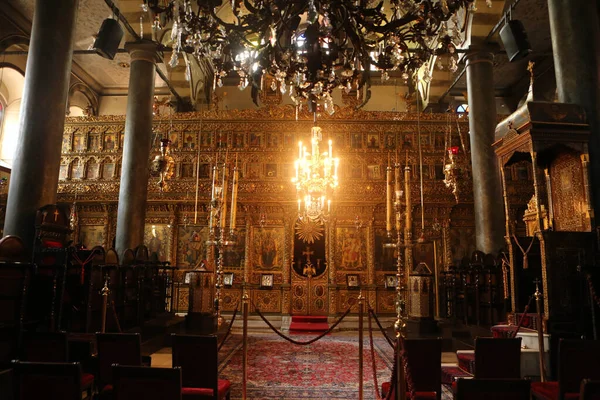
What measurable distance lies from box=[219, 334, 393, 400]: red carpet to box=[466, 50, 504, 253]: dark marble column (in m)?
3.62

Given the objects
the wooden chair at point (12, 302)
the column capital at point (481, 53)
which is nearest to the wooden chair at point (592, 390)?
the wooden chair at point (12, 302)

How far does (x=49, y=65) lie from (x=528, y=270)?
810 centimetres

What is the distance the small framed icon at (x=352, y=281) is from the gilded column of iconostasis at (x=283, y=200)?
0.03 meters

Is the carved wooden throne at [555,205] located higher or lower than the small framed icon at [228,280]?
higher

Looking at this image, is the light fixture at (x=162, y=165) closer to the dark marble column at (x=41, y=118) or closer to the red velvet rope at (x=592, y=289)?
the dark marble column at (x=41, y=118)

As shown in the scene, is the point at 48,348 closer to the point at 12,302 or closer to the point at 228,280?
the point at 12,302

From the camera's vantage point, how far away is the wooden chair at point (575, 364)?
301cm

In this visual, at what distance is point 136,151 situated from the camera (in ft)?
32.6

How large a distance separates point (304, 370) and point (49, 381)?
3.81 meters

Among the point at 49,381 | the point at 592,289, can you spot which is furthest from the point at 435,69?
the point at 49,381

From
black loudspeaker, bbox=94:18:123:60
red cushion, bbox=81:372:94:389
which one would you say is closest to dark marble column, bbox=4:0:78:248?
black loudspeaker, bbox=94:18:123:60

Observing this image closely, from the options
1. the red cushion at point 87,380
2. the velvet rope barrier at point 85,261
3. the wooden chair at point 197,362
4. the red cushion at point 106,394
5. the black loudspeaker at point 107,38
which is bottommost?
the red cushion at point 106,394

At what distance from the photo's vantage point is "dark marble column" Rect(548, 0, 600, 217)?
5500 millimetres

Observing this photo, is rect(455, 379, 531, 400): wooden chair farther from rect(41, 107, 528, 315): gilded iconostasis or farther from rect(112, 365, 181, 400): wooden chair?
rect(41, 107, 528, 315): gilded iconostasis
